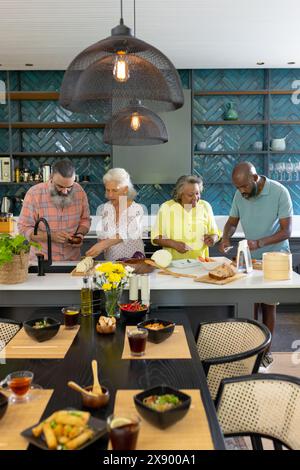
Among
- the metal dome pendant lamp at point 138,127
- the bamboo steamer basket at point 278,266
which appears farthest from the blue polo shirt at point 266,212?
the metal dome pendant lamp at point 138,127

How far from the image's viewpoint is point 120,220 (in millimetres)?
3924

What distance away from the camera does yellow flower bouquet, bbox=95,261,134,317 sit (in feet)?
8.70

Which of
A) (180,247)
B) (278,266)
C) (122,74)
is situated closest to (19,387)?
(122,74)

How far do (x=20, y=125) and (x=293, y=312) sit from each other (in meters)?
4.23

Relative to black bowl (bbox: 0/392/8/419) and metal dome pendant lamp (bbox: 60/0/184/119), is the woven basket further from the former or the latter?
black bowl (bbox: 0/392/8/419)

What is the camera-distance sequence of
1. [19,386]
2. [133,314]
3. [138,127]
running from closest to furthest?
[19,386]
[133,314]
[138,127]

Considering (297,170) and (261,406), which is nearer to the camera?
(261,406)

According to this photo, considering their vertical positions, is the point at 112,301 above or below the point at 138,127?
below

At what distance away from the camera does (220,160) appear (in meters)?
6.69

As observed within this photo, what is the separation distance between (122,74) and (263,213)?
223 cm

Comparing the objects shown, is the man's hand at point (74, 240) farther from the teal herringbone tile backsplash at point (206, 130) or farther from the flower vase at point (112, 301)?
the teal herringbone tile backsplash at point (206, 130)

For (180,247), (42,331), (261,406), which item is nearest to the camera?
(261,406)

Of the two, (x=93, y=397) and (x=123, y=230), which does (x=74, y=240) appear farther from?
(x=93, y=397)

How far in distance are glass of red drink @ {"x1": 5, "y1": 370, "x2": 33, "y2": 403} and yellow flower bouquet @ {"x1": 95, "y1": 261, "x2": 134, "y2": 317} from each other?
37.4 inches
